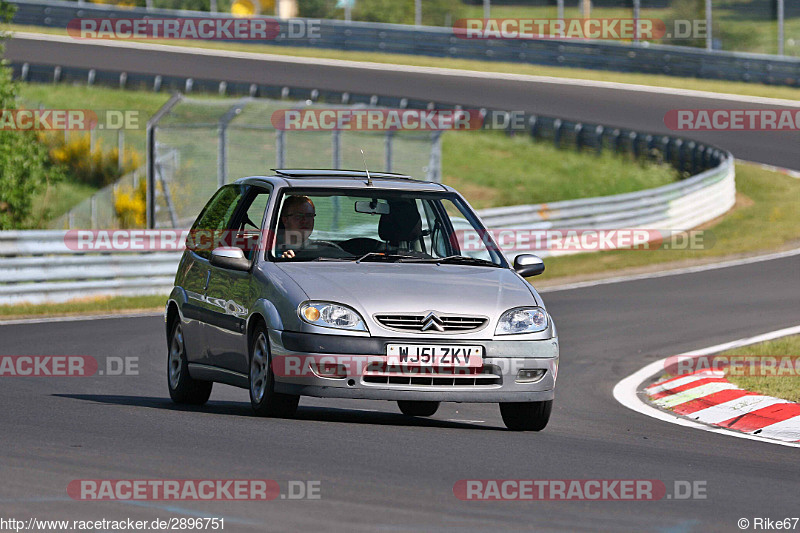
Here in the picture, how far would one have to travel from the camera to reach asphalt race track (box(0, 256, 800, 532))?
20.4 feet

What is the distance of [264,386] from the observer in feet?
30.2

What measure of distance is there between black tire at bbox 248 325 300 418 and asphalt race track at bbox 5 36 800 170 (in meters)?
28.4

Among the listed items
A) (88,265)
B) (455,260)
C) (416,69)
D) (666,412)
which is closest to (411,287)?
(455,260)

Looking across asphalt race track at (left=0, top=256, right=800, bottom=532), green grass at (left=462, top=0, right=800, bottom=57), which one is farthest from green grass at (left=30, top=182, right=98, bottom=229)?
green grass at (left=462, top=0, right=800, bottom=57)

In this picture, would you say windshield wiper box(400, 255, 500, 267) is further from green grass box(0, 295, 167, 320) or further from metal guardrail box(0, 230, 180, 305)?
metal guardrail box(0, 230, 180, 305)

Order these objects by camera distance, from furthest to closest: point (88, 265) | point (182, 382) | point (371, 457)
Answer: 1. point (88, 265)
2. point (182, 382)
3. point (371, 457)

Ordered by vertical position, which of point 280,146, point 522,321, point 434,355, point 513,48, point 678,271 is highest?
point 522,321

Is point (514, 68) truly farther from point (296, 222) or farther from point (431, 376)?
point (431, 376)

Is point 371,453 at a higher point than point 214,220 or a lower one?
lower

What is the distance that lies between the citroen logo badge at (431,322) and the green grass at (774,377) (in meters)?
3.56

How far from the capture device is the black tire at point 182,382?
34.9 ft

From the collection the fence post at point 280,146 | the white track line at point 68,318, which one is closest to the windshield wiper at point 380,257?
the white track line at point 68,318

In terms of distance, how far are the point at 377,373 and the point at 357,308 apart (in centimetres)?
42

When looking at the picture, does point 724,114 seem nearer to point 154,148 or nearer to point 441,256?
point 154,148
